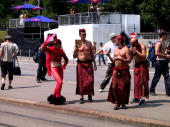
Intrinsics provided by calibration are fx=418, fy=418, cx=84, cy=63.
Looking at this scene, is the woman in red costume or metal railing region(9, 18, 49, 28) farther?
metal railing region(9, 18, 49, 28)

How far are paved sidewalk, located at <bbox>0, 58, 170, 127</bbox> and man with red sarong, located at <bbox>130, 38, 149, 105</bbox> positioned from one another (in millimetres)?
273

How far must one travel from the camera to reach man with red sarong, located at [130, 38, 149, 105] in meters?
9.91

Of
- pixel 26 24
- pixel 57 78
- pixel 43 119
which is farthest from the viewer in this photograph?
pixel 26 24

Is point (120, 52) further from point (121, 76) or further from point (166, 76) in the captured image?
point (166, 76)

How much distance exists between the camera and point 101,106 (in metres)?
9.88

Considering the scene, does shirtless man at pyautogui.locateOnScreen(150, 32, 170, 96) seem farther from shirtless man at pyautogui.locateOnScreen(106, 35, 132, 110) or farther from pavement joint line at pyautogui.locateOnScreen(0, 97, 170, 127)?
pavement joint line at pyautogui.locateOnScreen(0, 97, 170, 127)

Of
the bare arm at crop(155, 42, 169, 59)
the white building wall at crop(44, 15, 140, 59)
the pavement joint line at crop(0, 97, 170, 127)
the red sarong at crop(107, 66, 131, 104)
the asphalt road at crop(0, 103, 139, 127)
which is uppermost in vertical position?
the white building wall at crop(44, 15, 140, 59)

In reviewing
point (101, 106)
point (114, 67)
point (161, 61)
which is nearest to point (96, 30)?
point (161, 61)

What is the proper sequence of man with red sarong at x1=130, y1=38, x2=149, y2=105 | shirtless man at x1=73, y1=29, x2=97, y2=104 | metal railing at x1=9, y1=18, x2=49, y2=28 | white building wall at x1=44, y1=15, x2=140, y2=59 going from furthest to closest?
metal railing at x1=9, y1=18, x2=49, y2=28, white building wall at x1=44, y1=15, x2=140, y2=59, shirtless man at x1=73, y1=29, x2=97, y2=104, man with red sarong at x1=130, y1=38, x2=149, y2=105

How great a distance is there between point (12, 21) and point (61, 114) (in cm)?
3855

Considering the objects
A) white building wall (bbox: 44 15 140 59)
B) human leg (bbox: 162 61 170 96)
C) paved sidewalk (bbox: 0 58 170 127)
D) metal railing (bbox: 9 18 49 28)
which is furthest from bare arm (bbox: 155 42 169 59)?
metal railing (bbox: 9 18 49 28)

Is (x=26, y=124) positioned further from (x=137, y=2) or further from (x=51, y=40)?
(x=137, y=2)

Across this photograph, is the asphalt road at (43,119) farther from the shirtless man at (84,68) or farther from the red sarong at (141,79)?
the red sarong at (141,79)

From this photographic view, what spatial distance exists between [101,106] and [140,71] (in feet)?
4.20
